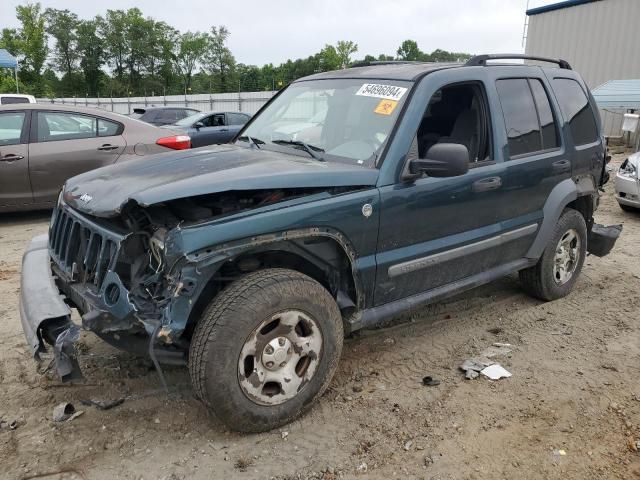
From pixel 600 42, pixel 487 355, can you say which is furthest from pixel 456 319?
pixel 600 42

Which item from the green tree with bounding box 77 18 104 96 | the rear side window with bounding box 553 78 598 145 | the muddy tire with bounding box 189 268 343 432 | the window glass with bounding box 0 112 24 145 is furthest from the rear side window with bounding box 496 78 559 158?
the green tree with bounding box 77 18 104 96

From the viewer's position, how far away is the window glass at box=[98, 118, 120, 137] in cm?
746

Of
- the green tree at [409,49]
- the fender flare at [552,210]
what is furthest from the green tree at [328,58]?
the fender flare at [552,210]

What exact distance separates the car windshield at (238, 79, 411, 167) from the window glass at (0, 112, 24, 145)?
425cm

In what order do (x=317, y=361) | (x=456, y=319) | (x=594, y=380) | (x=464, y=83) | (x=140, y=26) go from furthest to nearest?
(x=140, y=26) → (x=456, y=319) → (x=464, y=83) → (x=594, y=380) → (x=317, y=361)

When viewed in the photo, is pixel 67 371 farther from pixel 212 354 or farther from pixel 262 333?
pixel 262 333

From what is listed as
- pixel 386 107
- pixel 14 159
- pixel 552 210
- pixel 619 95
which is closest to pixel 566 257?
pixel 552 210

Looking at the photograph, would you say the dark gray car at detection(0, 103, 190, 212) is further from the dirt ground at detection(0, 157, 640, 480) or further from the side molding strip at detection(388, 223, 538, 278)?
the side molding strip at detection(388, 223, 538, 278)

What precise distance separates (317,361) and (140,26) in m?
89.6

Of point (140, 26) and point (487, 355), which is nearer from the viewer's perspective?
point (487, 355)

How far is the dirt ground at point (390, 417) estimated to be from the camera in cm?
275

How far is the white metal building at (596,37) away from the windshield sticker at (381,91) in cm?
1601

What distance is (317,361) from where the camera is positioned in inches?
121

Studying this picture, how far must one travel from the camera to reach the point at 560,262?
488cm
